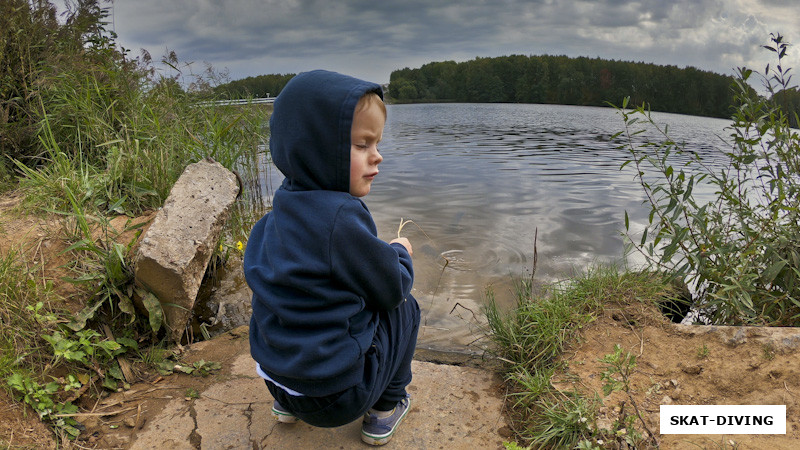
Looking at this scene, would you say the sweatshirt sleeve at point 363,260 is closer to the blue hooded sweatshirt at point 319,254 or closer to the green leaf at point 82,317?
the blue hooded sweatshirt at point 319,254

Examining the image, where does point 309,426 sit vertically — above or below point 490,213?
below

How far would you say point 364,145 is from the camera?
5.96 ft

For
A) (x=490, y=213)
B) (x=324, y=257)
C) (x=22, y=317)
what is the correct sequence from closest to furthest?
(x=324, y=257) → (x=22, y=317) → (x=490, y=213)

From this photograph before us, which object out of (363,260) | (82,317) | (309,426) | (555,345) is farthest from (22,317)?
(555,345)

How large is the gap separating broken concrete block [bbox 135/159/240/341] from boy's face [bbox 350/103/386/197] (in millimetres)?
1585

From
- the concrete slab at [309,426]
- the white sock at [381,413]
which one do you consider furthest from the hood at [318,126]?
the concrete slab at [309,426]

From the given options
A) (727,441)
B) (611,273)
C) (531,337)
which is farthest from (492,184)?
(727,441)

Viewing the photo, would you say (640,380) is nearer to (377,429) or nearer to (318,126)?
(377,429)

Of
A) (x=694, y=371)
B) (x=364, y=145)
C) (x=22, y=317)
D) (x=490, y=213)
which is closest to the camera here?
(x=364, y=145)

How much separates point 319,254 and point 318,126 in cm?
43

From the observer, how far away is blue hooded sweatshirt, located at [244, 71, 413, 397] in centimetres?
167

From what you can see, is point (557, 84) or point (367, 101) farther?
point (557, 84)

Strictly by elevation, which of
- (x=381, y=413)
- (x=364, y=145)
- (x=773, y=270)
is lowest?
(x=381, y=413)

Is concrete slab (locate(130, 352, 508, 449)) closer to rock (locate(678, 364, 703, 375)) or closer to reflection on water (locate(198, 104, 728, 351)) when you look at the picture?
reflection on water (locate(198, 104, 728, 351))
